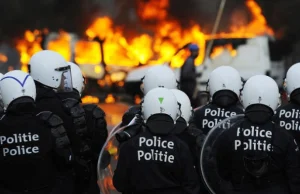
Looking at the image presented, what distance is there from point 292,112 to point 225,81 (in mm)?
865

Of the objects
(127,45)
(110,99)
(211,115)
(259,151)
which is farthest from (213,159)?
(127,45)

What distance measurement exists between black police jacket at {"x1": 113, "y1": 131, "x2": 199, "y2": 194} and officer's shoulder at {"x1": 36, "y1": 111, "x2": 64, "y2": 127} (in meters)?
0.55

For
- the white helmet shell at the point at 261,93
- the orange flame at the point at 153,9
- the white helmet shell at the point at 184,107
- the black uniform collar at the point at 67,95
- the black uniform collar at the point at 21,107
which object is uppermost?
the orange flame at the point at 153,9

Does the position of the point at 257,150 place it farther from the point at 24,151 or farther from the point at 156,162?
the point at 24,151

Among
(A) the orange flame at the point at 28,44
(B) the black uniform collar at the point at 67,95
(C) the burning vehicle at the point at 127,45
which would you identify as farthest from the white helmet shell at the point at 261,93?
(A) the orange flame at the point at 28,44

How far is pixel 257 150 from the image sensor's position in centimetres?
472

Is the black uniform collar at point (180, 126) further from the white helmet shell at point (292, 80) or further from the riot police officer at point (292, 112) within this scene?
the white helmet shell at point (292, 80)

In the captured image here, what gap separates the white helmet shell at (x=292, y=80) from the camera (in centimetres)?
564

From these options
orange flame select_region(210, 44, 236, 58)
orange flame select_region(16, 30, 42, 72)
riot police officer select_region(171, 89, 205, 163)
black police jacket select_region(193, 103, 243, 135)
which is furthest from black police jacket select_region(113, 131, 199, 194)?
orange flame select_region(16, 30, 42, 72)

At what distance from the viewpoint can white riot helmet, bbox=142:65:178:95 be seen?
6285 mm

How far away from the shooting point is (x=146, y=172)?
14.8ft

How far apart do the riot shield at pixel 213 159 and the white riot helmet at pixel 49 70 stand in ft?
4.48

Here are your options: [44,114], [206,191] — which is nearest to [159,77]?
[206,191]

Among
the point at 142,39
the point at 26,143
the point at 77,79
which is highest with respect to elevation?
the point at 142,39
